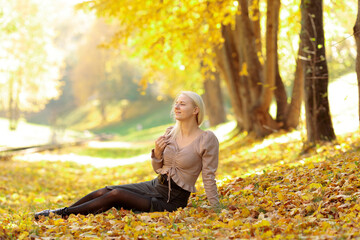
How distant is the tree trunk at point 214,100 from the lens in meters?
23.6

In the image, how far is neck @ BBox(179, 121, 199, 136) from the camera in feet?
16.9

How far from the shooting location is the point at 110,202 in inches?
195

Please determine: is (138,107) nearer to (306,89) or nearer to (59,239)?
(306,89)

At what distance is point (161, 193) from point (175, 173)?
0.32 m

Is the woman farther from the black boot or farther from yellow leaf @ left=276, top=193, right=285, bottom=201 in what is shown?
yellow leaf @ left=276, top=193, right=285, bottom=201

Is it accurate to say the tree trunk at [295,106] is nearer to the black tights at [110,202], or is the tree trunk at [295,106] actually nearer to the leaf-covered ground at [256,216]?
the leaf-covered ground at [256,216]

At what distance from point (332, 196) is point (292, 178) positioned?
1350mm

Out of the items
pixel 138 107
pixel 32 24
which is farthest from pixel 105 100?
pixel 32 24

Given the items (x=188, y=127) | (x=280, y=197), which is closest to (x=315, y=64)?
(x=280, y=197)

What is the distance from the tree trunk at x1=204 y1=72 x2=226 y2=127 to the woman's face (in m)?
18.4

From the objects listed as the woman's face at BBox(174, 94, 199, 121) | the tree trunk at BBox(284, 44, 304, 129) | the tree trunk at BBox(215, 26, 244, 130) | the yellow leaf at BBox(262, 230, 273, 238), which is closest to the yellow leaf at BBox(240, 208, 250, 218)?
the yellow leaf at BBox(262, 230, 273, 238)

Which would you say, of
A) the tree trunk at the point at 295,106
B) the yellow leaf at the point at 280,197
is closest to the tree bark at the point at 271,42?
the tree trunk at the point at 295,106

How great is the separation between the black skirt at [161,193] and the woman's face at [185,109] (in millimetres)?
724

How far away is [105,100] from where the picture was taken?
5434 centimetres
